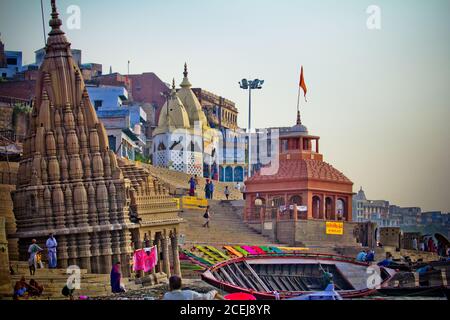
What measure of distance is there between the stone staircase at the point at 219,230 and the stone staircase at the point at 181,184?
3.70ft

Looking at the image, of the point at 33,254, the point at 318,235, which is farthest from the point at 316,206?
the point at 33,254

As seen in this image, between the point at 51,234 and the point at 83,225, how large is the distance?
92cm

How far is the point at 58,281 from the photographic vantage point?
23250 mm

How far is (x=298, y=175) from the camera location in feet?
126

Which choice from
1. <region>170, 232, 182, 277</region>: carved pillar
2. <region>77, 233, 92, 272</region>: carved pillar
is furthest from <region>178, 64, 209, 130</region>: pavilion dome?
<region>77, 233, 92, 272</region>: carved pillar

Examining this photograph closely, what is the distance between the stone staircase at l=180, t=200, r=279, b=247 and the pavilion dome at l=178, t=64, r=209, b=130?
11081 mm

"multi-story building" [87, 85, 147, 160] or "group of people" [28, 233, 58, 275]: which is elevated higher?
"multi-story building" [87, 85, 147, 160]

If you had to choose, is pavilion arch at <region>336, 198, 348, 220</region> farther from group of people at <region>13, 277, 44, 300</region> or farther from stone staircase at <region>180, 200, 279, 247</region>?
group of people at <region>13, 277, 44, 300</region>

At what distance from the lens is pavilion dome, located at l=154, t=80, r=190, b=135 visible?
47.1 metres

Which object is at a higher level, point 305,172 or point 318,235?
point 305,172

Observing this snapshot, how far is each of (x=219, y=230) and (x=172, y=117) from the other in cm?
1266

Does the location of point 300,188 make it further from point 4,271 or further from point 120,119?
point 4,271
